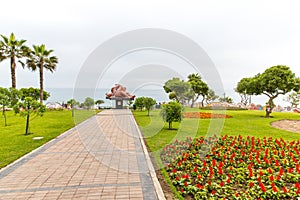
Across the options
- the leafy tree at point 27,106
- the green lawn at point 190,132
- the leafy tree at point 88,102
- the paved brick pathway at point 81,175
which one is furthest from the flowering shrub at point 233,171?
the leafy tree at point 88,102

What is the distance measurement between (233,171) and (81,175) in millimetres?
3564

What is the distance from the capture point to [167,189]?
3.77m

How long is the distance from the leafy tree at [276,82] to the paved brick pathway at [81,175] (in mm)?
16028

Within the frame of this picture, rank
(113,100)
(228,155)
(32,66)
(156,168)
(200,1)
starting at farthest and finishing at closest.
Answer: (113,100), (32,66), (200,1), (228,155), (156,168)

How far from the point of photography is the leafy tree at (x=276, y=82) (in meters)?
17.1


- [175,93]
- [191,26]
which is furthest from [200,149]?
[175,93]

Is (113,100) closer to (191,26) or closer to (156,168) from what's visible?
(191,26)

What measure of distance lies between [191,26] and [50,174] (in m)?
8.28

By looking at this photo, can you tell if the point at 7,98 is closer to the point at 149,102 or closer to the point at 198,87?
the point at 149,102

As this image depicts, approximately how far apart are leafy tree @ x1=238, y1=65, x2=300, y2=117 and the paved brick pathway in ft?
52.6

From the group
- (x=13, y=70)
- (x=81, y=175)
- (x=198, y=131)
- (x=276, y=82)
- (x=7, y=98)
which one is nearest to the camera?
(x=81, y=175)

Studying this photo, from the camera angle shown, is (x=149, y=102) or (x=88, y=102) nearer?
(x=149, y=102)

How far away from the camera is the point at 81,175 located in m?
4.39

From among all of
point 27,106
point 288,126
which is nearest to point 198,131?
point 288,126
